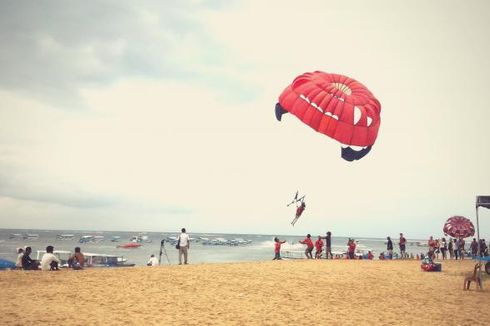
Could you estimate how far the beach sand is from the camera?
9633mm

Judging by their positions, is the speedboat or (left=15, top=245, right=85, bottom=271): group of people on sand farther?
the speedboat

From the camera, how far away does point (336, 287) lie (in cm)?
1444

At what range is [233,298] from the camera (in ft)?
38.9

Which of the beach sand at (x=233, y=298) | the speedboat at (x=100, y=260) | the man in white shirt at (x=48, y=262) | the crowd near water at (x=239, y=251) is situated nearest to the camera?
the beach sand at (x=233, y=298)

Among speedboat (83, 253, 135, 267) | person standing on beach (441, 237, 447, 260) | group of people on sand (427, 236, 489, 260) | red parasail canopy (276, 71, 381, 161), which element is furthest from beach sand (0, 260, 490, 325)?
speedboat (83, 253, 135, 267)

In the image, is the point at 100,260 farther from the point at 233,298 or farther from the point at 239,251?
the point at 239,251

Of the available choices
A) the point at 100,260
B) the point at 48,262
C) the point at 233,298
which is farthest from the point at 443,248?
the point at 100,260

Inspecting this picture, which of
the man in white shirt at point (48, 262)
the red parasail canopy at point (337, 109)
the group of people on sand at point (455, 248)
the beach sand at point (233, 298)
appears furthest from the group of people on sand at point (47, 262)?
the group of people on sand at point (455, 248)

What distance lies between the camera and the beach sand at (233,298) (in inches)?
379

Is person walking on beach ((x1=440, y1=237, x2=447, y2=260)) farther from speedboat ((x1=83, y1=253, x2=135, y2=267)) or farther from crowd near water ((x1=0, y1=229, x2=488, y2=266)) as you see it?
speedboat ((x1=83, y1=253, x2=135, y2=267))

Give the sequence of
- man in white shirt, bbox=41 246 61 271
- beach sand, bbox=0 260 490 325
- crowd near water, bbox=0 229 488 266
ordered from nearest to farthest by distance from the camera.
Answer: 1. beach sand, bbox=0 260 490 325
2. man in white shirt, bbox=41 246 61 271
3. crowd near water, bbox=0 229 488 266

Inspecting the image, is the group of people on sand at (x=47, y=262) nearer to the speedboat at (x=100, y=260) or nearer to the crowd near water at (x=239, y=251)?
the crowd near water at (x=239, y=251)

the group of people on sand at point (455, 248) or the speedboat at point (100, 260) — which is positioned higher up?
the group of people on sand at point (455, 248)

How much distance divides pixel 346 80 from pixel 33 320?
18.4 meters
